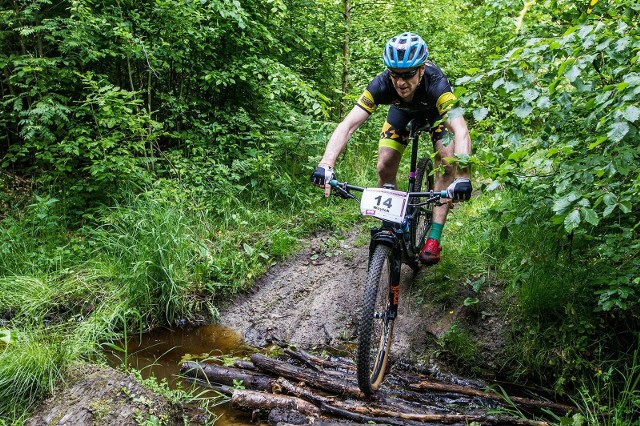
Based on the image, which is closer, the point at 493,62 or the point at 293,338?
the point at 493,62

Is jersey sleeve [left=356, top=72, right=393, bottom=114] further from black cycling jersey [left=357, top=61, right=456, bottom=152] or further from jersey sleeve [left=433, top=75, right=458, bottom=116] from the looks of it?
jersey sleeve [left=433, top=75, right=458, bottom=116]

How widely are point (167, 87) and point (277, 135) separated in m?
1.65

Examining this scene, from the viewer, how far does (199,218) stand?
556 cm

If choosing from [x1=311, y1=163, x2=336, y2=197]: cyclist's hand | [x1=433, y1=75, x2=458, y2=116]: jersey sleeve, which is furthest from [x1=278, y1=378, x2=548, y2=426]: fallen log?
[x1=433, y1=75, x2=458, y2=116]: jersey sleeve

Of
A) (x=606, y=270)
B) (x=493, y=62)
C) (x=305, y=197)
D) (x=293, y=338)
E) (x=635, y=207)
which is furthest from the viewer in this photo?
(x=305, y=197)

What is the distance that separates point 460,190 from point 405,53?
1134mm

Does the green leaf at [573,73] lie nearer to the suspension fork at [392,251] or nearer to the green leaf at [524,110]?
the green leaf at [524,110]

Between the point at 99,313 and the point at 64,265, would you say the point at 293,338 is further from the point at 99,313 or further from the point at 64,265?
the point at 64,265

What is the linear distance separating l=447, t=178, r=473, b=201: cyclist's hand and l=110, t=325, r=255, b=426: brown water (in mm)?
2176

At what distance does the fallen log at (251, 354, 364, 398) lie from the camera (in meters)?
3.39

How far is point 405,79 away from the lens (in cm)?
376

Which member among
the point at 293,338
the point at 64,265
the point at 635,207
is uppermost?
the point at 635,207

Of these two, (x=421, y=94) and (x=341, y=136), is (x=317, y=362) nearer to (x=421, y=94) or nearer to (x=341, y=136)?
(x=341, y=136)

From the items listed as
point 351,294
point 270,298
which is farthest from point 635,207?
point 270,298
